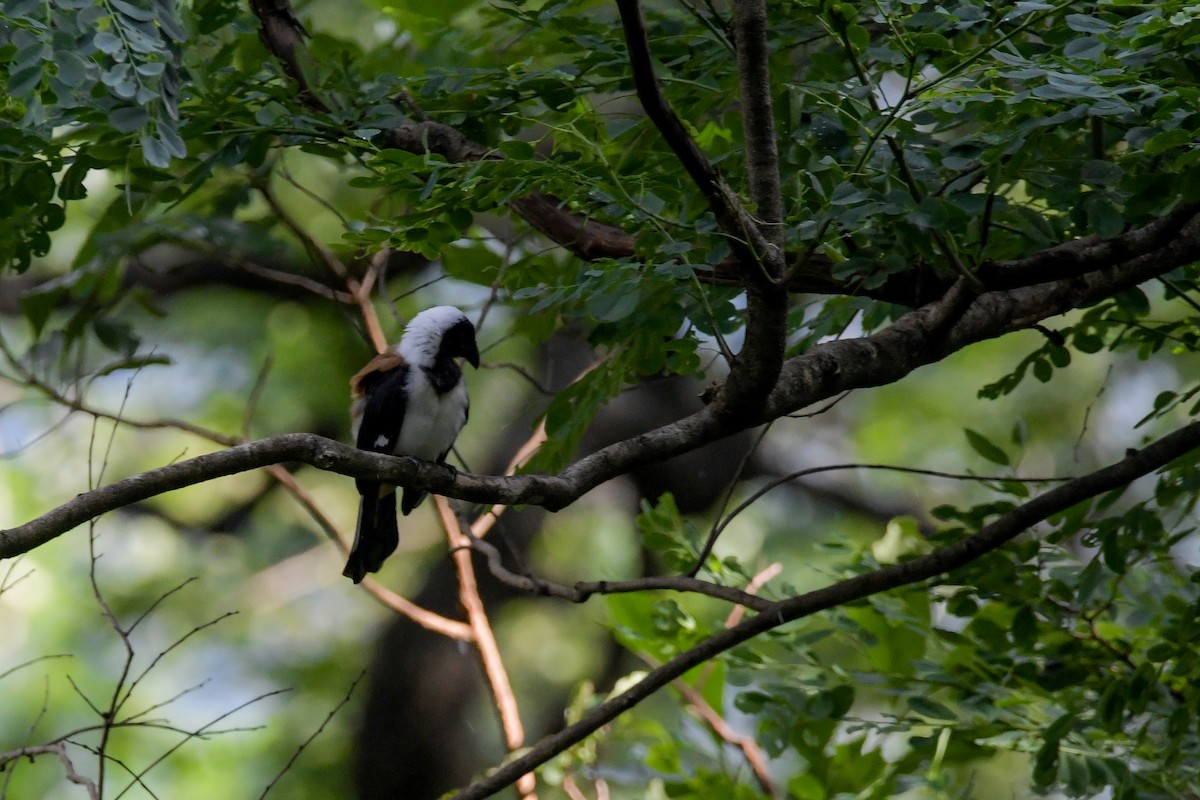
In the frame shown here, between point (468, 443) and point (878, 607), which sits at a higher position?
point (468, 443)

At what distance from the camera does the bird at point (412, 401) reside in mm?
4434

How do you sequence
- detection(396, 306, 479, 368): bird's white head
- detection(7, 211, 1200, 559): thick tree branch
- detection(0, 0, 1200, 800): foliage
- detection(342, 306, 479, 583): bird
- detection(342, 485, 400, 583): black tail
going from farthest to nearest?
1. detection(396, 306, 479, 368): bird's white head
2. detection(342, 306, 479, 583): bird
3. detection(342, 485, 400, 583): black tail
4. detection(0, 0, 1200, 800): foliage
5. detection(7, 211, 1200, 559): thick tree branch

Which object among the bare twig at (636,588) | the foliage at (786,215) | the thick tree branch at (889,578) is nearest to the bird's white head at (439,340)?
the foliage at (786,215)

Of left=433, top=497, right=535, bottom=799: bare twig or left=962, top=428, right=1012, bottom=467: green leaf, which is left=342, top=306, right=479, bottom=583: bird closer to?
left=433, top=497, right=535, bottom=799: bare twig

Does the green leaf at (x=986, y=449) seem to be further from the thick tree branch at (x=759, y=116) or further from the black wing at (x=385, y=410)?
the black wing at (x=385, y=410)

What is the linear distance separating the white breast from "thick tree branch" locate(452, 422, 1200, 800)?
Result: 4.87ft

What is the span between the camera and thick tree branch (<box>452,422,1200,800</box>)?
3.12 meters

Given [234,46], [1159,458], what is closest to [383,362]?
[234,46]

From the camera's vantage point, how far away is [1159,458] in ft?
10.1

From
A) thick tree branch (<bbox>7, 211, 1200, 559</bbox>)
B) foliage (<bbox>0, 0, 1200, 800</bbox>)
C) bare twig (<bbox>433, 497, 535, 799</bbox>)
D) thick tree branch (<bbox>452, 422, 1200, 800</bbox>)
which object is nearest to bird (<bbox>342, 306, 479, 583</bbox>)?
bare twig (<bbox>433, 497, 535, 799</bbox>)

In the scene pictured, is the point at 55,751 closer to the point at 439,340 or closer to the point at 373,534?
the point at 373,534

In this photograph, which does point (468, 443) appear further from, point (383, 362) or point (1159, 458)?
point (1159, 458)

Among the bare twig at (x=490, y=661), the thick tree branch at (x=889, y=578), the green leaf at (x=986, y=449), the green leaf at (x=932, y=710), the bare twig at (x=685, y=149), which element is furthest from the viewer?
the bare twig at (x=490, y=661)

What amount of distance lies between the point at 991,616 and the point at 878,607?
1.41 ft
